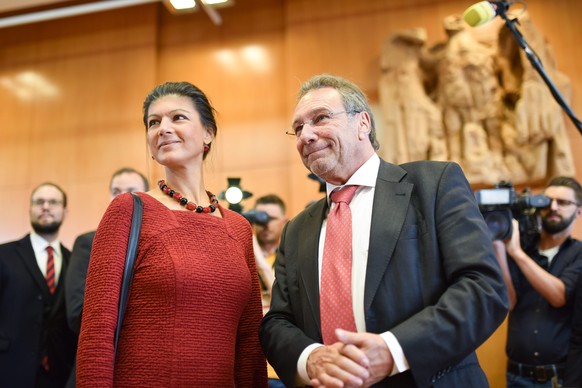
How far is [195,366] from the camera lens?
1517 millimetres

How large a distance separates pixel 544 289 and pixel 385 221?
1.56m

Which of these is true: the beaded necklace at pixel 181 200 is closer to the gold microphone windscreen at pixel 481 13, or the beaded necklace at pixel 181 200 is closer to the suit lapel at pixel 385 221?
the suit lapel at pixel 385 221

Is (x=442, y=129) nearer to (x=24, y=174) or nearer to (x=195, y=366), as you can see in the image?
(x=195, y=366)

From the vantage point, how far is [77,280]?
2.53 m

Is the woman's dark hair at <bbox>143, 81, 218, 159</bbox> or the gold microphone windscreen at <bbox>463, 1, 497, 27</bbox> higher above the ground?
the gold microphone windscreen at <bbox>463, 1, 497, 27</bbox>

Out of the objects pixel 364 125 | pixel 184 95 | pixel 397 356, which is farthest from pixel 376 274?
pixel 184 95

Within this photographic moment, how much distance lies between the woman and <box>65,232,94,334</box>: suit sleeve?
38.6 inches

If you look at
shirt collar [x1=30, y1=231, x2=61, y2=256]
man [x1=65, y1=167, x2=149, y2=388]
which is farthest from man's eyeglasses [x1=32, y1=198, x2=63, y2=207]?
man [x1=65, y1=167, x2=149, y2=388]

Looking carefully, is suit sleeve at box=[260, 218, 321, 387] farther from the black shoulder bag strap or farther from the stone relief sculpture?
the stone relief sculpture

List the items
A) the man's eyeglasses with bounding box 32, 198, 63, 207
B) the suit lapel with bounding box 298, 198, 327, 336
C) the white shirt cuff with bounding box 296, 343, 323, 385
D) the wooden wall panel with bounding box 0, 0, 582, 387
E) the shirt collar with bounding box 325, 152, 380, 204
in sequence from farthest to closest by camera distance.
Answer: the wooden wall panel with bounding box 0, 0, 582, 387, the man's eyeglasses with bounding box 32, 198, 63, 207, the shirt collar with bounding box 325, 152, 380, 204, the suit lapel with bounding box 298, 198, 327, 336, the white shirt cuff with bounding box 296, 343, 323, 385

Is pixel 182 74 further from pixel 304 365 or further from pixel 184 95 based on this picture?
pixel 304 365

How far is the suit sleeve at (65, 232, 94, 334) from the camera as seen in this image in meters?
2.45

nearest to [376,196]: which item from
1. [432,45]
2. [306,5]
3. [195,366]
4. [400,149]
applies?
[195,366]

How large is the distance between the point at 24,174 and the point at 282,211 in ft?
11.6
